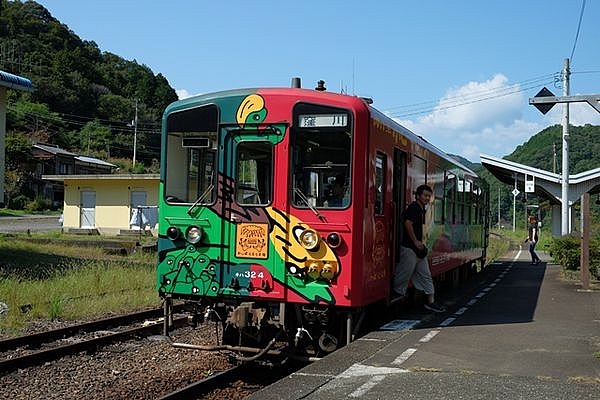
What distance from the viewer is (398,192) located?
933cm

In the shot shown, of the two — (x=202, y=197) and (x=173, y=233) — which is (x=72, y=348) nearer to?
(x=173, y=233)

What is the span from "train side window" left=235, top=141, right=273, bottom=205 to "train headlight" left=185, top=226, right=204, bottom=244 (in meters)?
0.57

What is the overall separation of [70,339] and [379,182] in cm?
502

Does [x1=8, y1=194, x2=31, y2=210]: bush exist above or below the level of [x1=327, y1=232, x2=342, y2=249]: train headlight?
above

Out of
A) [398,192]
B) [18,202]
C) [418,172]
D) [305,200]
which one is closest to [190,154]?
[305,200]

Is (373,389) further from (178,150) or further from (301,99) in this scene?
(178,150)

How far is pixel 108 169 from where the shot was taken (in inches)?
2447

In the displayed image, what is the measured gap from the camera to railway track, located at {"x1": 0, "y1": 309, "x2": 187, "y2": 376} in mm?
8234

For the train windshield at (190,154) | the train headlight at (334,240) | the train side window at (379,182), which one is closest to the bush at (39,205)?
the train windshield at (190,154)

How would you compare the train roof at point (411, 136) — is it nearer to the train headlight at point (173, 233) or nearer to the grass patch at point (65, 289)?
the train headlight at point (173, 233)

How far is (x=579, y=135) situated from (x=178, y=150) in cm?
6216

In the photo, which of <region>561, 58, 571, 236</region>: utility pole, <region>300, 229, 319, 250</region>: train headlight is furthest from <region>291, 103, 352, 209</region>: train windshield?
<region>561, 58, 571, 236</region>: utility pole

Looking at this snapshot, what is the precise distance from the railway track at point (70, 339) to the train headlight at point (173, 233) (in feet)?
7.12

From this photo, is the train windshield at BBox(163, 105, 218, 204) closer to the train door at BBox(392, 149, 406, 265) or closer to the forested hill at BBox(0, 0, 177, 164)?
the train door at BBox(392, 149, 406, 265)
